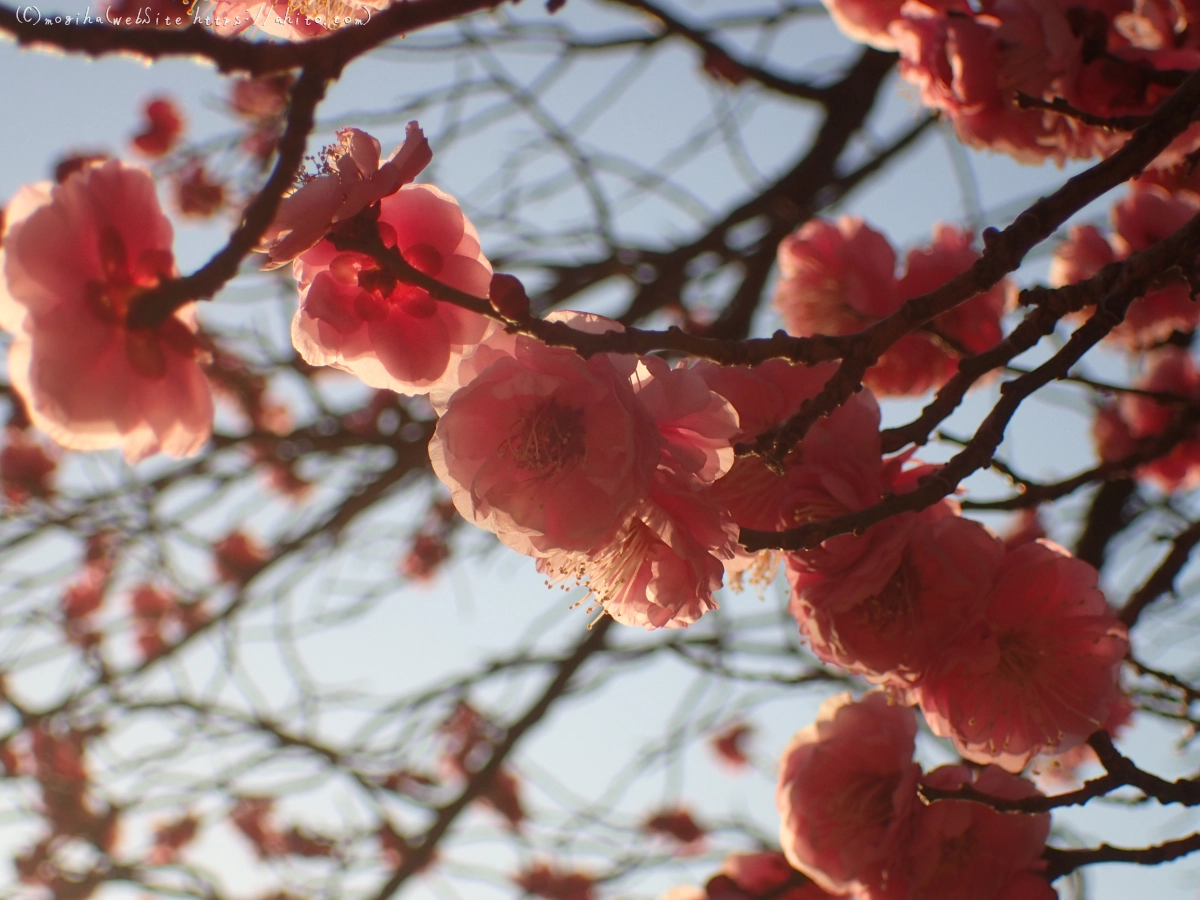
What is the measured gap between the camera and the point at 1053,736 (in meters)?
1.21

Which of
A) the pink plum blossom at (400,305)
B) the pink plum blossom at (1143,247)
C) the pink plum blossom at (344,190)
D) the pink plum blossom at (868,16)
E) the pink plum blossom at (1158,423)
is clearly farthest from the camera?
the pink plum blossom at (1158,423)

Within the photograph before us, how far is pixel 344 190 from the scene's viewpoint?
0.86 metres

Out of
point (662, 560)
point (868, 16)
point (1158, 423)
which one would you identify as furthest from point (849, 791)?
point (1158, 423)

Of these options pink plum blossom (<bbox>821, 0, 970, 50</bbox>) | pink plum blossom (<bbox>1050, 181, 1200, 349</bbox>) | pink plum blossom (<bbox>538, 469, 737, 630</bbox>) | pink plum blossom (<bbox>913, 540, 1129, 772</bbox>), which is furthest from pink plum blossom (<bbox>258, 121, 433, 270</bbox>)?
pink plum blossom (<bbox>1050, 181, 1200, 349</bbox>)

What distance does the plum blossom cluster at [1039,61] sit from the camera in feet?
4.84

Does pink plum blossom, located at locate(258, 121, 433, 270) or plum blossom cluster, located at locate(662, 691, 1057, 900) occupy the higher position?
pink plum blossom, located at locate(258, 121, 433, 270)

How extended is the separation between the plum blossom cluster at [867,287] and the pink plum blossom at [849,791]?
68 centimetres

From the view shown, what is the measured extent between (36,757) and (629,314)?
253 centimetres

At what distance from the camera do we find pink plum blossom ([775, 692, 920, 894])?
4.25 feet

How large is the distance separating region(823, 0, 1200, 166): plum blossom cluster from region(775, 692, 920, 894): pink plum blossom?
0.96 meters

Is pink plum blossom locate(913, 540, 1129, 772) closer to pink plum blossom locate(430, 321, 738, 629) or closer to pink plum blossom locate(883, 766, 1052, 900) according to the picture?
pink plum blossom locate(883, 766, 1052, 900)

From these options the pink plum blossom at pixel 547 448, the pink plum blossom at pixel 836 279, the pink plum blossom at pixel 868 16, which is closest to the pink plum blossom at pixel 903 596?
the pink plum blossom at pixel 547 448

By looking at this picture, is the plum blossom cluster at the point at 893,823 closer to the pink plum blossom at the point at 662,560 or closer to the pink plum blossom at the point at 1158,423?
the pink plum blossom at the point at 662,560

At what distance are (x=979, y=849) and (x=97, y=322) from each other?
4.28ft
